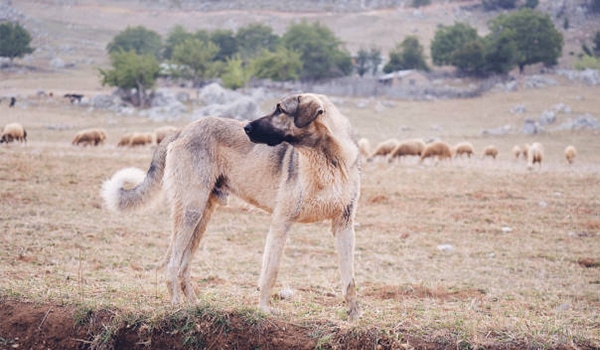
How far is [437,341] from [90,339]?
3.21m

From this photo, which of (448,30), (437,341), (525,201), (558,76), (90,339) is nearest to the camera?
(437,341)

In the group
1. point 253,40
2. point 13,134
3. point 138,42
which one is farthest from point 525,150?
point 138,42

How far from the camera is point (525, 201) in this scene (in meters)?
16.0

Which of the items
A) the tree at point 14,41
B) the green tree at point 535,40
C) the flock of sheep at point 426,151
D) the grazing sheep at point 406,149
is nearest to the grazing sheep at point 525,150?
the flock of sheep at point 426,151

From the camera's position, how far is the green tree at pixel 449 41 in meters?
75.3

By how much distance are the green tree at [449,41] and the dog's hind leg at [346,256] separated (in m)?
70.9

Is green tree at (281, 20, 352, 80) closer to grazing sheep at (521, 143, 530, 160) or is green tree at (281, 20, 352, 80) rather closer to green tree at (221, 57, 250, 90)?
green tree at (221, 57, 250, 90)

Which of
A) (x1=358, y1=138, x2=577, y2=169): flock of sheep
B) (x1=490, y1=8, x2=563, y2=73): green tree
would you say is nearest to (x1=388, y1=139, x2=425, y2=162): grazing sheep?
(x1=358, y1=138, x2=577, y2=169): flock of sheep

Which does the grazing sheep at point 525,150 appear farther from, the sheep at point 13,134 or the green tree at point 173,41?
the green tree at point 173,41

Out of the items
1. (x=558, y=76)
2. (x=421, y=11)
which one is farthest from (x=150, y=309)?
(x=421, y=11)

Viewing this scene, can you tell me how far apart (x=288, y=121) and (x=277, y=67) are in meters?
56.9

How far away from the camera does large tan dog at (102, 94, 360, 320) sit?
6328 mm

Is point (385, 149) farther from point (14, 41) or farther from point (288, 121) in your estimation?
point (14, 41)

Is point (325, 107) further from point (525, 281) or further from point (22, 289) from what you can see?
point (525, 281)
